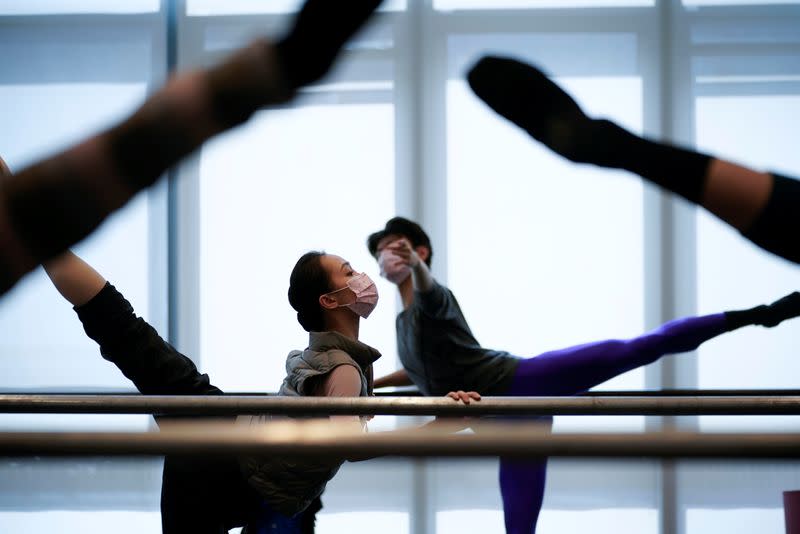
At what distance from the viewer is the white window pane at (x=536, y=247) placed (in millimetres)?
4086

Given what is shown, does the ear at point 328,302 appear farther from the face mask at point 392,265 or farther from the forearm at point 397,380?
the forearm at point 397,380

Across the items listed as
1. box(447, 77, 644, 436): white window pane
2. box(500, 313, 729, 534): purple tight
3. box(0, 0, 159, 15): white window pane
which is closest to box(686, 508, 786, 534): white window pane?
box(447, 77, 644, 436): white window pane

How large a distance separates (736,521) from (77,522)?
3315 millimetres

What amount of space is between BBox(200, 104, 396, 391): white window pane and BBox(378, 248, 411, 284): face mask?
1.50 meters

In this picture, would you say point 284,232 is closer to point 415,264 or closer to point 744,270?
point 415,264

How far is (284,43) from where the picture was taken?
0.56 m

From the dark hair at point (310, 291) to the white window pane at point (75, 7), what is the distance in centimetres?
278

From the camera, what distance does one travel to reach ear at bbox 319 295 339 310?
1.95 metres

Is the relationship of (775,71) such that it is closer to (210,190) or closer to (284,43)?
(210,190)

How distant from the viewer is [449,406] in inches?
55.4

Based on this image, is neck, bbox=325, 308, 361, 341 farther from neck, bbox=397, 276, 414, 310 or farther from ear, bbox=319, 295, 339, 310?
neck, bbox=397, 276, 414, 310

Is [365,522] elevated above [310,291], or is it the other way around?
[310,291]

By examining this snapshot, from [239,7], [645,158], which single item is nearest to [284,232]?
[239,7]

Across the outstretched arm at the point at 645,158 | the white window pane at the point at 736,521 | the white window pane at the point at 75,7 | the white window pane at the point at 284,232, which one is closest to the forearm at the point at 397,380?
the white window pane at the point at 284,232
